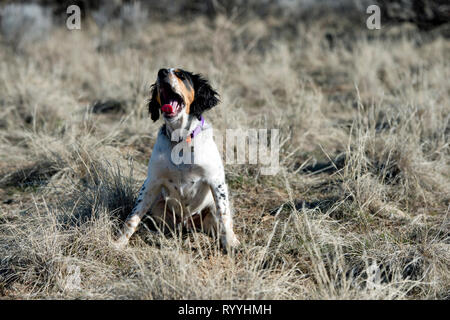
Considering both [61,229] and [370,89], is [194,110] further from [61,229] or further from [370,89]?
[370,89]

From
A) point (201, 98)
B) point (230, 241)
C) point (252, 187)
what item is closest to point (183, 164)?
point (201, 98)

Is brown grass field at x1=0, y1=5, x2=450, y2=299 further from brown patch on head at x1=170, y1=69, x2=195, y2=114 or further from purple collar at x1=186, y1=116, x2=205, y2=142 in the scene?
brown patch on head at x1=170, y1=69, x2=195, y2=114

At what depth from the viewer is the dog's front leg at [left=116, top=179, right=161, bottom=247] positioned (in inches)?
121

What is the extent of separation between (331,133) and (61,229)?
298 centimetres

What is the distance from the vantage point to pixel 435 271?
8.95ft

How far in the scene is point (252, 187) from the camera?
3996mm

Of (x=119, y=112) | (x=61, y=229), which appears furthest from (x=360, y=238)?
(x=119, y=112)

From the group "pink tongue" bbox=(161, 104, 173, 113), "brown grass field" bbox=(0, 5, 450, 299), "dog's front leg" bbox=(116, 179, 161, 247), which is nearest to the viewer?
"brown grass field" bbox=(0, 5, 450, 299)

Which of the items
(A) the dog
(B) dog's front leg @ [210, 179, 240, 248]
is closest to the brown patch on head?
(A) the dog

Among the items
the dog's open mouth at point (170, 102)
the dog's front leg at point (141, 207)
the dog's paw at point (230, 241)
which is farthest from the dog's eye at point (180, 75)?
the dog's paw at point (230, 241)

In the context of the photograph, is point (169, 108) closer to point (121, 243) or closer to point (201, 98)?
point (201, 98)

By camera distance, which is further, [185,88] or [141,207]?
[141,207]

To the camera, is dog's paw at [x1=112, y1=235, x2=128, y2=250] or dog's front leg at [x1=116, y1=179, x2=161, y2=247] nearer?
dog's paw at [x1=112, y1=235, x2=128, y2=250]

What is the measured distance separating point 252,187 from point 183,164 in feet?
3.76
